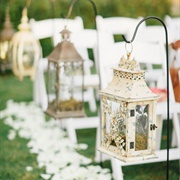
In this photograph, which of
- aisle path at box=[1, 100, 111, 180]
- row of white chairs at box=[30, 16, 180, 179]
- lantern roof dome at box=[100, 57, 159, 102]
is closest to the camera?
lantern roof dome at box=[100, 57, 159, 102]

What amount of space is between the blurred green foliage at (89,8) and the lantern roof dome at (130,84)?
6367 millimetres

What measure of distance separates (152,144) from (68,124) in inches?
82.1

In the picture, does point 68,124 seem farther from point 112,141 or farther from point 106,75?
point 112,141

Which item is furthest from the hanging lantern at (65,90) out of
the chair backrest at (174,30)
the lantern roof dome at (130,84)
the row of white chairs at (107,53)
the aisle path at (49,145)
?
the lantern roof dome at (130,84)

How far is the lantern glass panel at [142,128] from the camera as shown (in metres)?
3.42

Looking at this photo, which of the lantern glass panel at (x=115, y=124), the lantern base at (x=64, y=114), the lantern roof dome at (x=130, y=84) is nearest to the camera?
the lantern roof dome at (x=130, y=84)

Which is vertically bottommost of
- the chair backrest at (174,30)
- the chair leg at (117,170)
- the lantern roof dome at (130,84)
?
the chair leg at (117,170)

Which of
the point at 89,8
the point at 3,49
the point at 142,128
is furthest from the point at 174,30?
the point at 89,8

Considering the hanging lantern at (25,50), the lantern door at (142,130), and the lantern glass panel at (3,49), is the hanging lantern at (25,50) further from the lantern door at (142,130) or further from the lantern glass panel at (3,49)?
the lantern door at (142,130)

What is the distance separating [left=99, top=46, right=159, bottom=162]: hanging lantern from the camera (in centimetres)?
332

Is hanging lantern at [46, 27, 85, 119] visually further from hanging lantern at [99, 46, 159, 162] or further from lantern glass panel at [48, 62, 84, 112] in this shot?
hanging lantern at [99, 46, 159, 162]

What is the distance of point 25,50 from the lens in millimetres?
6047

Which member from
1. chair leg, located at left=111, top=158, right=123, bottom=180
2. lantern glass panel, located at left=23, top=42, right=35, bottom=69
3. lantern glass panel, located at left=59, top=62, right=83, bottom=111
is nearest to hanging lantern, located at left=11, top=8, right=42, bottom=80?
lantern glass panel, located at left=23, top=42, right=35, bottom=69

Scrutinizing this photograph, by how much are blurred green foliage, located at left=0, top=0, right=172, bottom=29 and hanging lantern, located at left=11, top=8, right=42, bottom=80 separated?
357 centimetres
